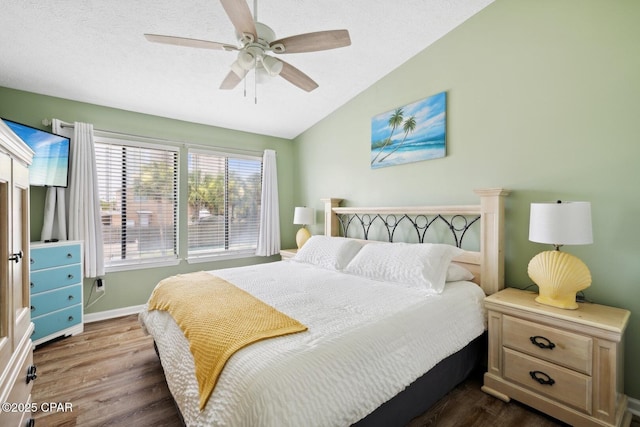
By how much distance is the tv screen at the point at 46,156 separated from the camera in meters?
2.61

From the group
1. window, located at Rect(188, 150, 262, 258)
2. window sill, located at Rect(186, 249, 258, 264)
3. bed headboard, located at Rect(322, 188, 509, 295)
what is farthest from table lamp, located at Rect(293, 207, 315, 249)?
window sill, located at Rect(186, 249, 258, 264)

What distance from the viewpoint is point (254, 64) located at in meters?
1.84

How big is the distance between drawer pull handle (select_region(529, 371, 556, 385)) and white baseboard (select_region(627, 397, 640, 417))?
60 cm

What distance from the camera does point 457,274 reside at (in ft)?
7.45

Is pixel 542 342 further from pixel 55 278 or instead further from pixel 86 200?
pixel 86 200

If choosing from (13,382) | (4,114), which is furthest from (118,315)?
(13,382)

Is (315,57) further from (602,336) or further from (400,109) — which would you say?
(602,336)

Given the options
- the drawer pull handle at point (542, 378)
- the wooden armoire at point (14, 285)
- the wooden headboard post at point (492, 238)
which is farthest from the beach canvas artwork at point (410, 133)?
the wooden armoire at point (14, 285)

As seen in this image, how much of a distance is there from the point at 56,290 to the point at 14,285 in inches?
89.0

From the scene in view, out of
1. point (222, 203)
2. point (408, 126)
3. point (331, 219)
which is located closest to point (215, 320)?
point (331, 219)

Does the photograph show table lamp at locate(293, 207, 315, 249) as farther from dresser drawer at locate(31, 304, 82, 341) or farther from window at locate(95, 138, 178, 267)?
dresser drawer at locate(31, 304, 82, 341)

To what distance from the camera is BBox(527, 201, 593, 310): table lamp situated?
1.65 m

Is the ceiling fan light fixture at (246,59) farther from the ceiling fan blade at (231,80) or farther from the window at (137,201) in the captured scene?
the window at (137,201)

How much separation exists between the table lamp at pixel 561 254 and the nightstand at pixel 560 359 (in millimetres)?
95
